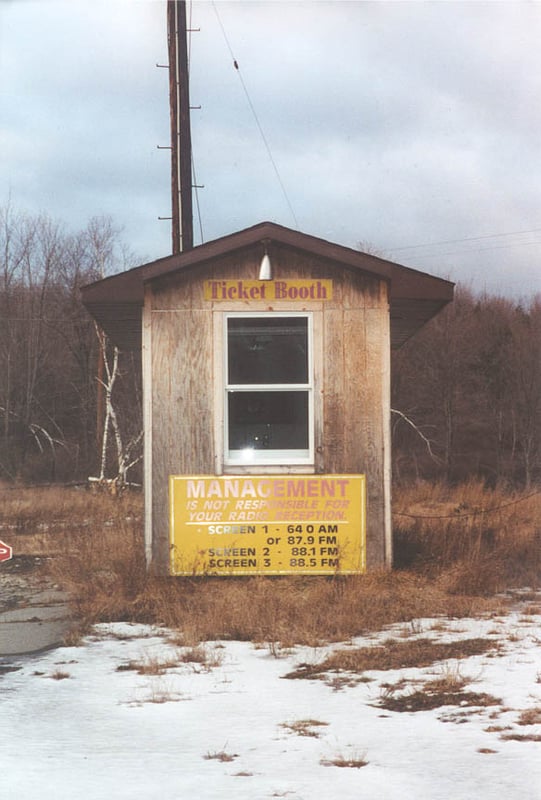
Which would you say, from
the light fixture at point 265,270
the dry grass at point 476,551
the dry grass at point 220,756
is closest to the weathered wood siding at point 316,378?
the light fixture at point 265,270

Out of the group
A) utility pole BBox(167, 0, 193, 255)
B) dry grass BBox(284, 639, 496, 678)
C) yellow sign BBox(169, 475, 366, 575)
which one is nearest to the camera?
A: dry grass BBox(284, 639, 496, 678)

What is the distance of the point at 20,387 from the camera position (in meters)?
41.4

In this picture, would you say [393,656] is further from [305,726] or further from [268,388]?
[268,388]

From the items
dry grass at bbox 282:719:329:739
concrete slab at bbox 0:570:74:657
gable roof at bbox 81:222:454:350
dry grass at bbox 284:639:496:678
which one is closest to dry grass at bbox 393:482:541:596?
dry grass at bbox 284:639:496:678

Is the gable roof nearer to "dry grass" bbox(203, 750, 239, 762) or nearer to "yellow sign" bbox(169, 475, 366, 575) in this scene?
"yellow sign" bbox(169, 475, 366, 575)

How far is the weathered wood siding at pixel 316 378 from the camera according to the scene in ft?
31.9

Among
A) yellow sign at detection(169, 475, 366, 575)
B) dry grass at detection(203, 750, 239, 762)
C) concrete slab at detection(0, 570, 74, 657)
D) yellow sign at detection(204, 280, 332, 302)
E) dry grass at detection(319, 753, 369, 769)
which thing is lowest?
concrete slab at detection(0, 570, 74, 657)

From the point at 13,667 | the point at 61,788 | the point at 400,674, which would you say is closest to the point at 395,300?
the point at 400,674

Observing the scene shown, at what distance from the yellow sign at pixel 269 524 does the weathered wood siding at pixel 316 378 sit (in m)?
0.13

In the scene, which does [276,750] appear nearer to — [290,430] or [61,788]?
[61,788]

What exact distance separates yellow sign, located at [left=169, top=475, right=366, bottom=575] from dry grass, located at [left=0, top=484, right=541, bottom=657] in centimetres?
17

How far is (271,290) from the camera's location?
9859mm

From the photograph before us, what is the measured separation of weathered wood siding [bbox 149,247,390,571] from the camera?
973 cm

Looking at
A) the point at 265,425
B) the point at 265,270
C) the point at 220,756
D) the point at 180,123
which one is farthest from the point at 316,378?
the point at 180,123
